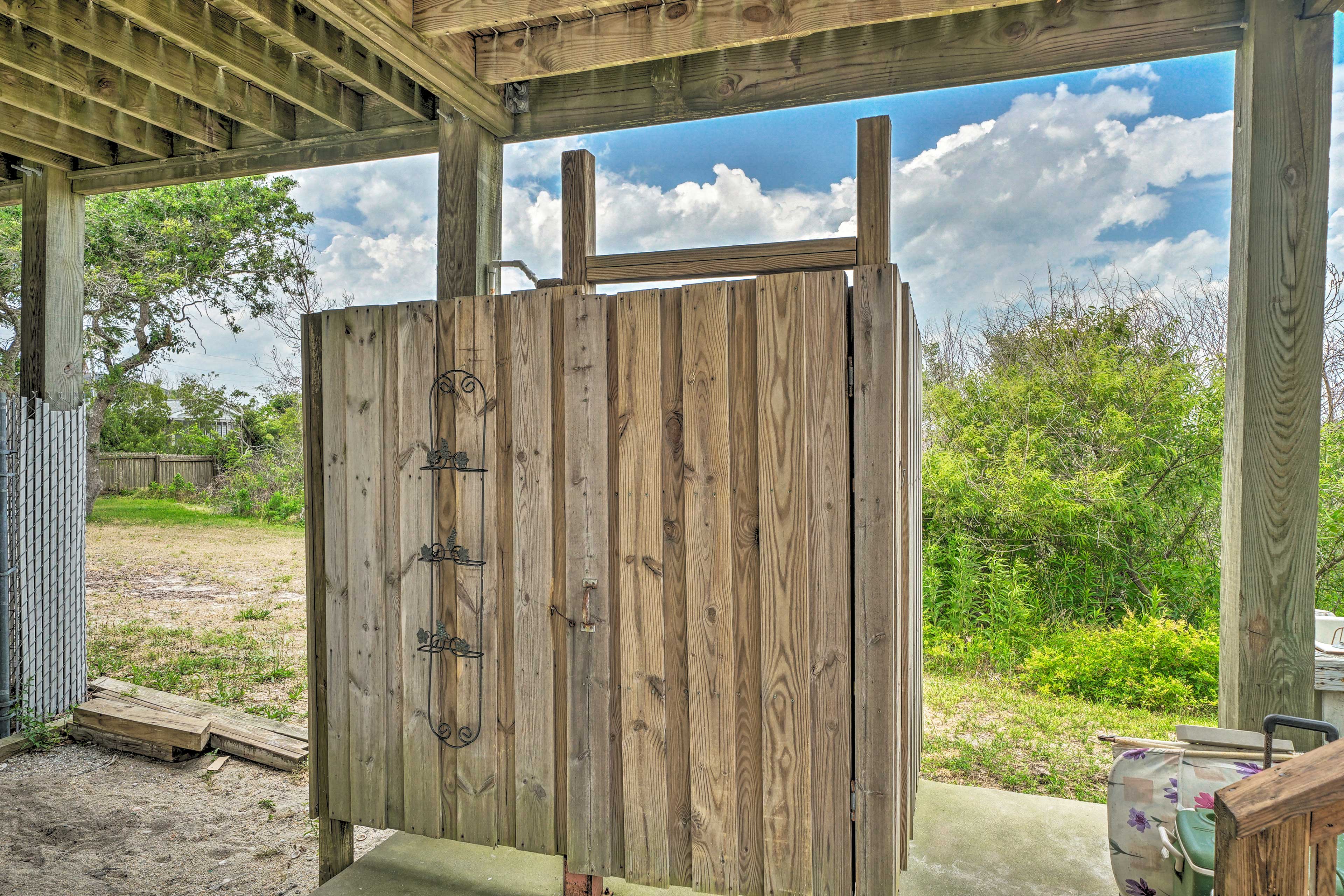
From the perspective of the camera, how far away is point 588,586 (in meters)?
2.00

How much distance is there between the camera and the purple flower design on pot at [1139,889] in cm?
174

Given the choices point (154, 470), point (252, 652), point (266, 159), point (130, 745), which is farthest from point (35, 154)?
point (154, 470)

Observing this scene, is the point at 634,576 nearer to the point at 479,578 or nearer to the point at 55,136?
the point at 479,578

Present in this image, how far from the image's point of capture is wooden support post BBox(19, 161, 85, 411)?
12.2 feet

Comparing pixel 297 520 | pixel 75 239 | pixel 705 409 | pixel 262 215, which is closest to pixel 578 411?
pixel 705 409

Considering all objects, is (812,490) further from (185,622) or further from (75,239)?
(185,622)

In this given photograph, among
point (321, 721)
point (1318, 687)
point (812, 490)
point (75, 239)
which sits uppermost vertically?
point (75, 239)

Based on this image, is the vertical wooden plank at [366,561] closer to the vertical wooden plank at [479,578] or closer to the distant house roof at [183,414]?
the vertical wooden plank at [479,578]

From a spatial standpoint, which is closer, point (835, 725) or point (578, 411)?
point (835, 725)

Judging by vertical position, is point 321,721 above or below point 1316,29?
below

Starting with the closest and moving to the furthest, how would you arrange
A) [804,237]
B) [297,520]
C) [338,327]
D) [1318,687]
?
1. [804,237]
2. [1318,687]
3. [338,327]
4. [297,520]

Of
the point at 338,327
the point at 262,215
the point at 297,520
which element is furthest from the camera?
the point at 262,215

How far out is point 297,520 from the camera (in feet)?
31.3

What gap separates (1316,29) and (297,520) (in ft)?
34.1
